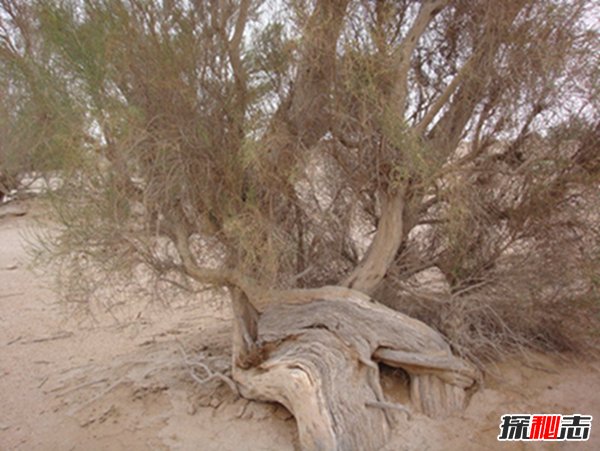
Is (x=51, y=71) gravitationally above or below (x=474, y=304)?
above

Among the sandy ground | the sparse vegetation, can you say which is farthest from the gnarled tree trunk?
the sandy ground

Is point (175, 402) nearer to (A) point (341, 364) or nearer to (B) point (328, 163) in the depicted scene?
(A) point (341, 364)

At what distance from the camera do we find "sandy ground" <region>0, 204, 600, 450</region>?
413 centimetres

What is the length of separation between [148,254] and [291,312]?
4.97 ft

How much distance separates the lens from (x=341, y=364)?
4086mm

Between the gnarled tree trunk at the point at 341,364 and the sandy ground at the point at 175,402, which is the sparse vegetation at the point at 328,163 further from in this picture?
the sandy ground at the point at 175,402

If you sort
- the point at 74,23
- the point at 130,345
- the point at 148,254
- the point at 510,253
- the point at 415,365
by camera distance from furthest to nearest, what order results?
the point at 130,345
the point at 510,253
the point at 148,254
the point at 415,365
the point at 74,23

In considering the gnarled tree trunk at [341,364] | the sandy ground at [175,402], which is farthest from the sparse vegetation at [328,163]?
the sandy ground at [175,402]

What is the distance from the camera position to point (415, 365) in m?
4.28

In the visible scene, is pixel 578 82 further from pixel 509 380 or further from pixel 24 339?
pixel 24 339

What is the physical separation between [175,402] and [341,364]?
1853 mm

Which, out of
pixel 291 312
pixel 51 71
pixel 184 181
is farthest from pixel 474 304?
pixel 51 71

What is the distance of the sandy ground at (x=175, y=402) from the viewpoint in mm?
4133

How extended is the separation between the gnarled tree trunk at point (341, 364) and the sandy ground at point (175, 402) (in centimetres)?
24
